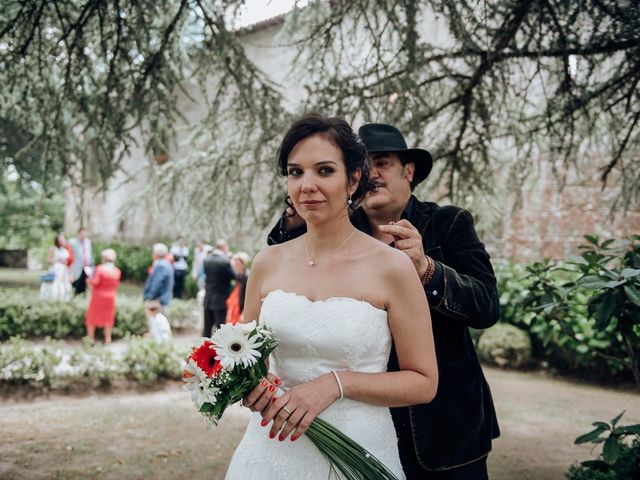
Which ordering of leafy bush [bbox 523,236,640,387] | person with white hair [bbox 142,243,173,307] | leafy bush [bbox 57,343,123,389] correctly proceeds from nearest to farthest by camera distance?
leafy bush [bbox 523,236,640,387] < leafy bush [bbox 57,343,123,389] < person with white hair [bbox 142,243,173,307]

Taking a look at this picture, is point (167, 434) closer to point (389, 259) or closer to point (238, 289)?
point (238, 289)

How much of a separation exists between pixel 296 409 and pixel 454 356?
35.7 inches

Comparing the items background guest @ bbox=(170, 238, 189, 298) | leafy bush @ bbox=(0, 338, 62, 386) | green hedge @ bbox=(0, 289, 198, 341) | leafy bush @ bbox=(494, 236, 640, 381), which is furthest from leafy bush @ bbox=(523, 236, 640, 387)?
background guest @ bbox=(170, 238, 189, 298)

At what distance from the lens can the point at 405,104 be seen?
5012 millimetres

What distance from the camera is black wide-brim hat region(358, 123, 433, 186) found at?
102 inches

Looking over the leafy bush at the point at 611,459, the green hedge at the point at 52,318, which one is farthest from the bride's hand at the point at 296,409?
the green hedge at the point at 52,318

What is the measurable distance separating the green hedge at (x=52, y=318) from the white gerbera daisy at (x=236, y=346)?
9.68m

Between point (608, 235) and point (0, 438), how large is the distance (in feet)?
42.8

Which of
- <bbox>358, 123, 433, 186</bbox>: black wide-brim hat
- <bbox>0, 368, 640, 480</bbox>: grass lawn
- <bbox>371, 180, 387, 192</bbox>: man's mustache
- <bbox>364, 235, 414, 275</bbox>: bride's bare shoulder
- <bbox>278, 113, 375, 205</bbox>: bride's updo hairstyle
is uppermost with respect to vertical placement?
<bbox>358, 123, 433, 186</bbox>: black wide-brim hat

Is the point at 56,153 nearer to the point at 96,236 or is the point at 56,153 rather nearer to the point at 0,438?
the point at 0,438

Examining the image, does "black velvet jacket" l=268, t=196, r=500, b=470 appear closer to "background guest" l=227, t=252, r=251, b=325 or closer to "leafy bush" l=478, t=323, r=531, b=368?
"background guest" l=227, t=252, r=251, b=325

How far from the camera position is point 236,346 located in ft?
5.96

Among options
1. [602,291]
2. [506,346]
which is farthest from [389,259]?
[506,346]

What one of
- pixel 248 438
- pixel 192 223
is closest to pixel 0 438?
pixel 192 223
